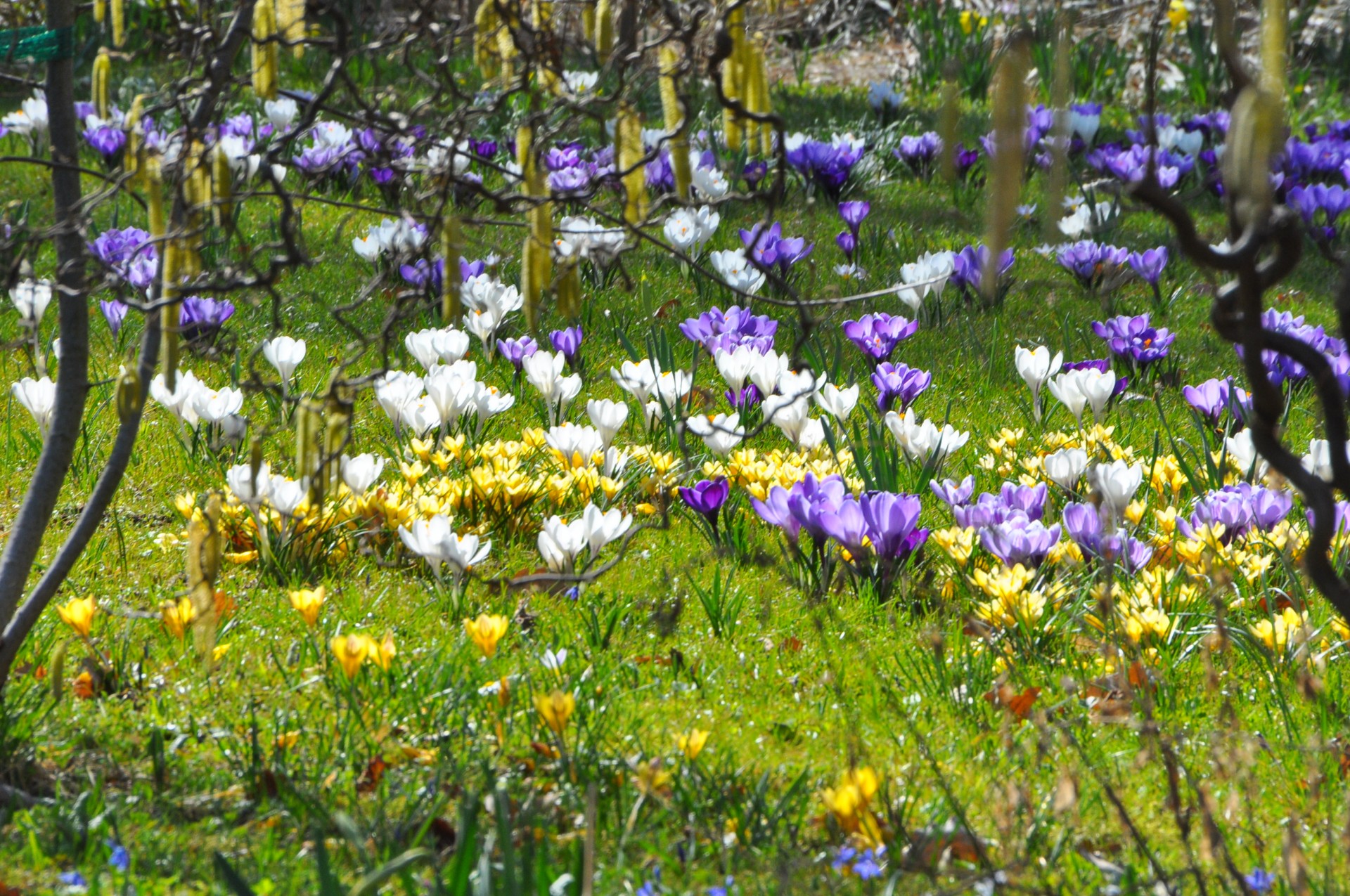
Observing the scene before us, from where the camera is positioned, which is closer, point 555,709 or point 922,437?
point 555,709

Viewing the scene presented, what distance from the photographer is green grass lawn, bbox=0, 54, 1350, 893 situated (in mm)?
1742

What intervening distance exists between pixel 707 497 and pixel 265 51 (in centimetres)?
148

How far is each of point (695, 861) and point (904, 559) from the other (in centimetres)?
108

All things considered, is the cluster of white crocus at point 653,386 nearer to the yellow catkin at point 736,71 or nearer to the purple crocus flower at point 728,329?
the purple crocus flower at point 728,329

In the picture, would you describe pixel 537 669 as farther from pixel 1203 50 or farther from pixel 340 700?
pixel 1203 50

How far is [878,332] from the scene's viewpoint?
152 inches

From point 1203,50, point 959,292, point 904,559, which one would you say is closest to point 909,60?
point 1203,50

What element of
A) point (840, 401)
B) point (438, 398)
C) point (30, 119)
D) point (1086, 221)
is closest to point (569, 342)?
point (438, 398)

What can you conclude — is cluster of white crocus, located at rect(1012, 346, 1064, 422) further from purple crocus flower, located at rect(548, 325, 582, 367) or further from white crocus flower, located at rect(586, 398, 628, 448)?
purple crocus flower, located at rect(548, 325, 582, 367)

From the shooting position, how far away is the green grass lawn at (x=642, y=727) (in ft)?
5.72

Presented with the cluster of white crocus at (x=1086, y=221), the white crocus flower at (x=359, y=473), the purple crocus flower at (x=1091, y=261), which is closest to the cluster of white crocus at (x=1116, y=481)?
the white crocus flower at (x=359, y=473)

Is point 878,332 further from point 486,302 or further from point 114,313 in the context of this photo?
point 114,313

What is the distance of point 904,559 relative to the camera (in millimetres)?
2682

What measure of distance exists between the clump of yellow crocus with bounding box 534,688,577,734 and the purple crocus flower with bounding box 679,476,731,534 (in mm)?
975
